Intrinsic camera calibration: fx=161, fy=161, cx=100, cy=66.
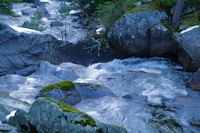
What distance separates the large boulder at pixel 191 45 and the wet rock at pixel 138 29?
92.6 inches

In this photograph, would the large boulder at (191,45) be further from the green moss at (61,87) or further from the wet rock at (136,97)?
the green moss at (61,87)

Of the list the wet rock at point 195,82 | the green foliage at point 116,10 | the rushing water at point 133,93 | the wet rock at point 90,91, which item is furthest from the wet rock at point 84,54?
the wet rock at point 195,82

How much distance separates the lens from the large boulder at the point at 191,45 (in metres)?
9.20

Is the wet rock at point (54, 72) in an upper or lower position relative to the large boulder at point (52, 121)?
lower

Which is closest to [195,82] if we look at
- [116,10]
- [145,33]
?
[145,33]

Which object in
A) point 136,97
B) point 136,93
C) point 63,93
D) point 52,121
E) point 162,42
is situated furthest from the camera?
point 162,42

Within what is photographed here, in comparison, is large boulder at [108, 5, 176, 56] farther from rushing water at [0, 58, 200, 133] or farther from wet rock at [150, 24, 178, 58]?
rushing water at [0, 58, 200, 133]

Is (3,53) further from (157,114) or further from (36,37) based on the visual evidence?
(157,114)

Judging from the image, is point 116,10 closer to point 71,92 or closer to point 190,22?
point 190,22

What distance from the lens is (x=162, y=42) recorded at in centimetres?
1181

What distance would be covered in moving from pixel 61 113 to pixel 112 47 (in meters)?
12.5

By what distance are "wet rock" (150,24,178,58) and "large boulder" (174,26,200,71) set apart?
129 cm

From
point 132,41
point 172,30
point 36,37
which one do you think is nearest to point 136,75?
point 132,41

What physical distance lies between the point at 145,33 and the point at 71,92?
787cm
